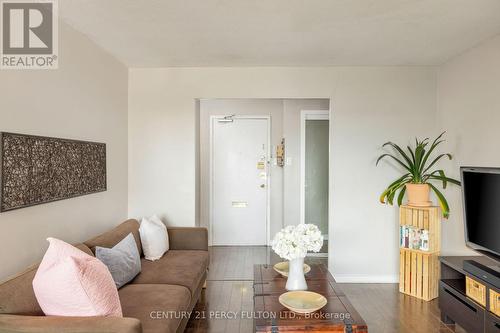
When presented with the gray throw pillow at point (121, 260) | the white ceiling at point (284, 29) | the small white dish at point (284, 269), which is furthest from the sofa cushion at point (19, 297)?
the white ceiling at point (284, 29)

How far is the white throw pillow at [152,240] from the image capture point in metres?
3.36

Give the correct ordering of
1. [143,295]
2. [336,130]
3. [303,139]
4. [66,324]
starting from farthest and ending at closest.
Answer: [303,139]
[336,130]
[143,295]
[66,324]

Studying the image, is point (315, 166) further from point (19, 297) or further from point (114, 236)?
point (19, 297)

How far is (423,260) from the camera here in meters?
3.65

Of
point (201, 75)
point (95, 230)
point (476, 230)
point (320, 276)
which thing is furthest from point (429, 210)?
point (95, 230)

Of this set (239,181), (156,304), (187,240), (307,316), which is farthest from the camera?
(239,181)

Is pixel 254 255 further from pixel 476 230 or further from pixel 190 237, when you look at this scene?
pixel 476 230

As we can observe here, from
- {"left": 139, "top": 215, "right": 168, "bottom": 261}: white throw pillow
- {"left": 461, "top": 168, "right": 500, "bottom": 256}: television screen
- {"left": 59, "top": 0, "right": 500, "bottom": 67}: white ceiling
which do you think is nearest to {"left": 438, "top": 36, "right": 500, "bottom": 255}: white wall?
{"left": 59, "top": 0, "right": 500, "bottom": 67}: white ceiling

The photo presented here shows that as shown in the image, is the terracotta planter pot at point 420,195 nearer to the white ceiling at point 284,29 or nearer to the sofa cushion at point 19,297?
the white ceiling at point 284,29

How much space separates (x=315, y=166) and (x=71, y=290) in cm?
407

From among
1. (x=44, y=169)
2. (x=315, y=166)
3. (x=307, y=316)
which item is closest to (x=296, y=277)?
(x=307, y=316)

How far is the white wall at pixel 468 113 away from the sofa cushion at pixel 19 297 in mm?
3593

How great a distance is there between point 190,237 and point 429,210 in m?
2.47

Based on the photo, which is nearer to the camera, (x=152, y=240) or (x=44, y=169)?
(x=44, y=169)
